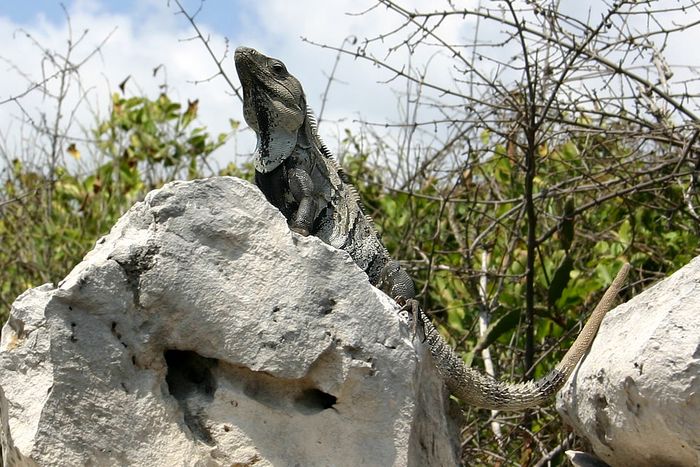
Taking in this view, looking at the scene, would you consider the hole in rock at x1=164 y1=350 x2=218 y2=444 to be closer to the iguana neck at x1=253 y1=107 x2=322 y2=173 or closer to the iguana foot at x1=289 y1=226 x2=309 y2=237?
the iguana foot at x1=289 y1=226 x2=309 y2=237

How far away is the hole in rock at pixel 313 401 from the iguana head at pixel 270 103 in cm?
112

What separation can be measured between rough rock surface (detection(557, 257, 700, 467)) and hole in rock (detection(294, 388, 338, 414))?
100cm

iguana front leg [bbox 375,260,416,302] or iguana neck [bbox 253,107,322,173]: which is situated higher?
iguana neck [bbox 253,107,322,173]

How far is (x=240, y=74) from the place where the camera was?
4.07 meters

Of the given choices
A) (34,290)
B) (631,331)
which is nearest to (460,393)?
(631,331)

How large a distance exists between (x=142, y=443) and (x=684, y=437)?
169cm

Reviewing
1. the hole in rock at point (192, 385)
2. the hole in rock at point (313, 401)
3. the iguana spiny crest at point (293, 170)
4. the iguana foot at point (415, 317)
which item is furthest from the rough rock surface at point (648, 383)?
the hole in rock at point (192, 385)

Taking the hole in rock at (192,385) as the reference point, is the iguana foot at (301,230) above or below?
above

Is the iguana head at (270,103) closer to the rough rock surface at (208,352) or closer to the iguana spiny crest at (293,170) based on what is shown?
the iguana spiny crest at (293,170)

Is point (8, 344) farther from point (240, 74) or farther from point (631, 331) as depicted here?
point (631, 331)

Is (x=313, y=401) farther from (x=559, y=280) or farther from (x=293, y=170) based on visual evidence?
(x=559, y=280)

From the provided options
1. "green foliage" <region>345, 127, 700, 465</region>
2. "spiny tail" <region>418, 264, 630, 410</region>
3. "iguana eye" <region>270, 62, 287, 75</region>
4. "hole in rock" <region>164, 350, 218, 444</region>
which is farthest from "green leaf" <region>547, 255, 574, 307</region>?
"hole in rock" <region>164, 350, 218, 444</region>

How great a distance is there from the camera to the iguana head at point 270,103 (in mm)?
4051

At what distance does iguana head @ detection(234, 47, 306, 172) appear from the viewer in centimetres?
405
